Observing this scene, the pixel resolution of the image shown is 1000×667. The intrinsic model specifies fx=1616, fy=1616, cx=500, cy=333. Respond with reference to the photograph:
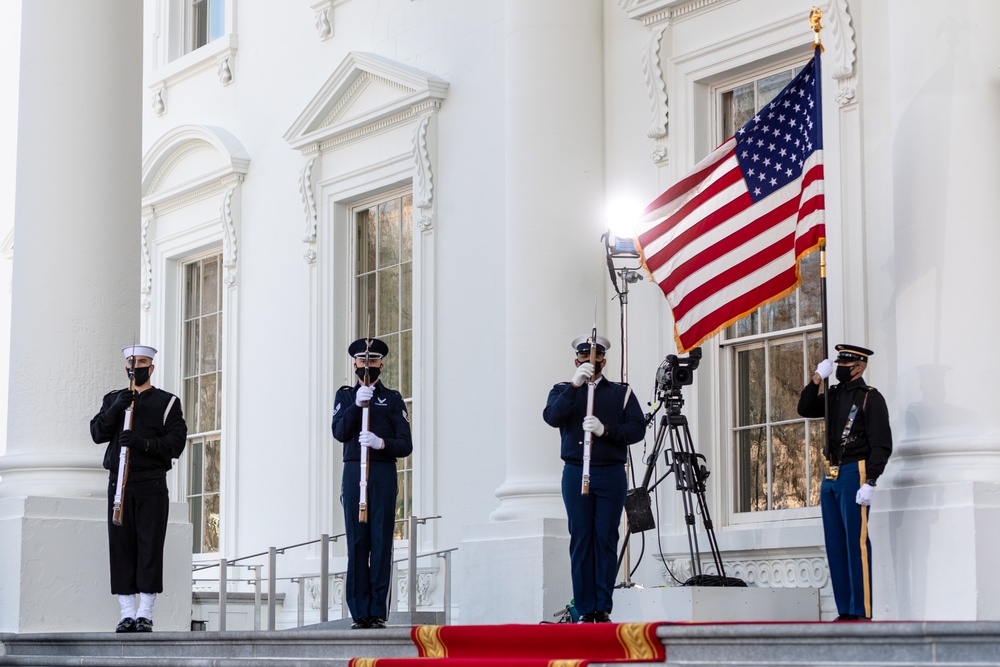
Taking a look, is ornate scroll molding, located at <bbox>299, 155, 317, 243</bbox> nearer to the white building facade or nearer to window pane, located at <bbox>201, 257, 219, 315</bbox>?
the white building facade

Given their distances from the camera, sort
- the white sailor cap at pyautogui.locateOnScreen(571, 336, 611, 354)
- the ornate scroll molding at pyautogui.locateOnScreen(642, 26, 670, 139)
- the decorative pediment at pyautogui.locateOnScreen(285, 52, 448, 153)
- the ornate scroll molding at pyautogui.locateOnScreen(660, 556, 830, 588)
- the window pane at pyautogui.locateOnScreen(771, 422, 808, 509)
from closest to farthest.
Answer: the white sailor cap at pyautogui.locateOnScreen(571, 336, 611, 354) → the ornate scroll molding at pyautogui.locateOnScreen(660, 556, 830, 588) → the window pane at pyautogui.locateOnScreen(771, 422, 808, 509) → the ornate scroll molding at pyautogui.locateOnScreen(642, 26, 670, 139) → the decorative pediment at pyautogui.locateOnScreen(285, 52, 448, 153)

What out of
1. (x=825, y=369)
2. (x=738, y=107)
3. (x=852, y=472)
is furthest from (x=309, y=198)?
(x=852, y=472)

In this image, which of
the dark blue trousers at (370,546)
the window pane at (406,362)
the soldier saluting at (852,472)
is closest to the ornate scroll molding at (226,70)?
the window pane at (406,362)

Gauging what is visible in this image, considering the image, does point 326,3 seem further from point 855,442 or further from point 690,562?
point 855,442

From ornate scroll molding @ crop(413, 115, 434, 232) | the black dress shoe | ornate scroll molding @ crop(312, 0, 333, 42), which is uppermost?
ornate scroll molding @ crop(312, 0, 333, 42)

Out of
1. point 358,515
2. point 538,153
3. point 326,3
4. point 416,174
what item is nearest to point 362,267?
point 416,174

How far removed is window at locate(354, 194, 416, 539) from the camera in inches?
561

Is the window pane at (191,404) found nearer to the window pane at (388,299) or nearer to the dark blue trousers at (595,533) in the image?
the window pane at (388,299)

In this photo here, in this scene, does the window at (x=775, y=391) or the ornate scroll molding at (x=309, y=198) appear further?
the ornate scroll molding at (x=309, y=198)

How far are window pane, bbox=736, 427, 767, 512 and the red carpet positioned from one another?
364 cm

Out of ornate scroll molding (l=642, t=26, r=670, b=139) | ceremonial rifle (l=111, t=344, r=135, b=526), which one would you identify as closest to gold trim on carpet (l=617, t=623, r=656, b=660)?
ceremonial rifle (l=111, t=344, r=135, b=526)

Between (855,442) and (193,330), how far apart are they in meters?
9.67

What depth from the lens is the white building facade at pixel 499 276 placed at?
906cm

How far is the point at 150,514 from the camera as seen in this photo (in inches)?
388
